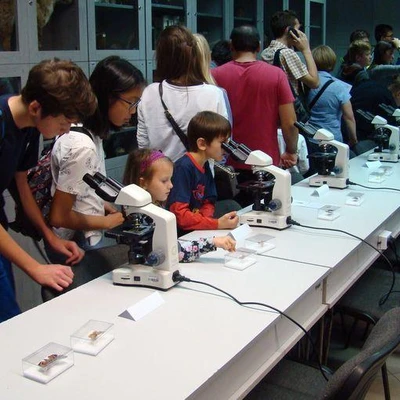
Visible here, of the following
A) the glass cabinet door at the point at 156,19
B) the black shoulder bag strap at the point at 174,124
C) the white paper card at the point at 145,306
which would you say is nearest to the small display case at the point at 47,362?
the white paper card at the point at 145,306

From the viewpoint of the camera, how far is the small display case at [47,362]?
47.0 inches

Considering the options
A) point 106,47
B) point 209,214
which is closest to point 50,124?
point 209,214

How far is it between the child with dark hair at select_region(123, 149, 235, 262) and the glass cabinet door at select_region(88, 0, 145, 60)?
1.14 metres

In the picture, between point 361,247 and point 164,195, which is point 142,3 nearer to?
point 164,195

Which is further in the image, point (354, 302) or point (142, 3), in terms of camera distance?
point (142, 3)

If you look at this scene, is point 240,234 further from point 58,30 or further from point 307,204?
point 58,30

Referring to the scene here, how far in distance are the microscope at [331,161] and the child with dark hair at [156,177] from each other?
0.98m

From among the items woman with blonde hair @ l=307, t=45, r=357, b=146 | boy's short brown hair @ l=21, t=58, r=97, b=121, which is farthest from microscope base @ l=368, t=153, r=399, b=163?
boy's short brown hair @ l=21, t=58, r=97, b=121

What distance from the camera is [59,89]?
1.52m

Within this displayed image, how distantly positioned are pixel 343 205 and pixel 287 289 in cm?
100

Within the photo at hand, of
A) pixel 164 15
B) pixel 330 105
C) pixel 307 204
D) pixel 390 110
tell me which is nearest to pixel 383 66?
pixel 390 110

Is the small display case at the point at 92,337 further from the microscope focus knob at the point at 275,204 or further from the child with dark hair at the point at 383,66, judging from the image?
the child with dark hair at the point at 383,66

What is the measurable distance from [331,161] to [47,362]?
195 centimetres

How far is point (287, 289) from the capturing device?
164 cm
